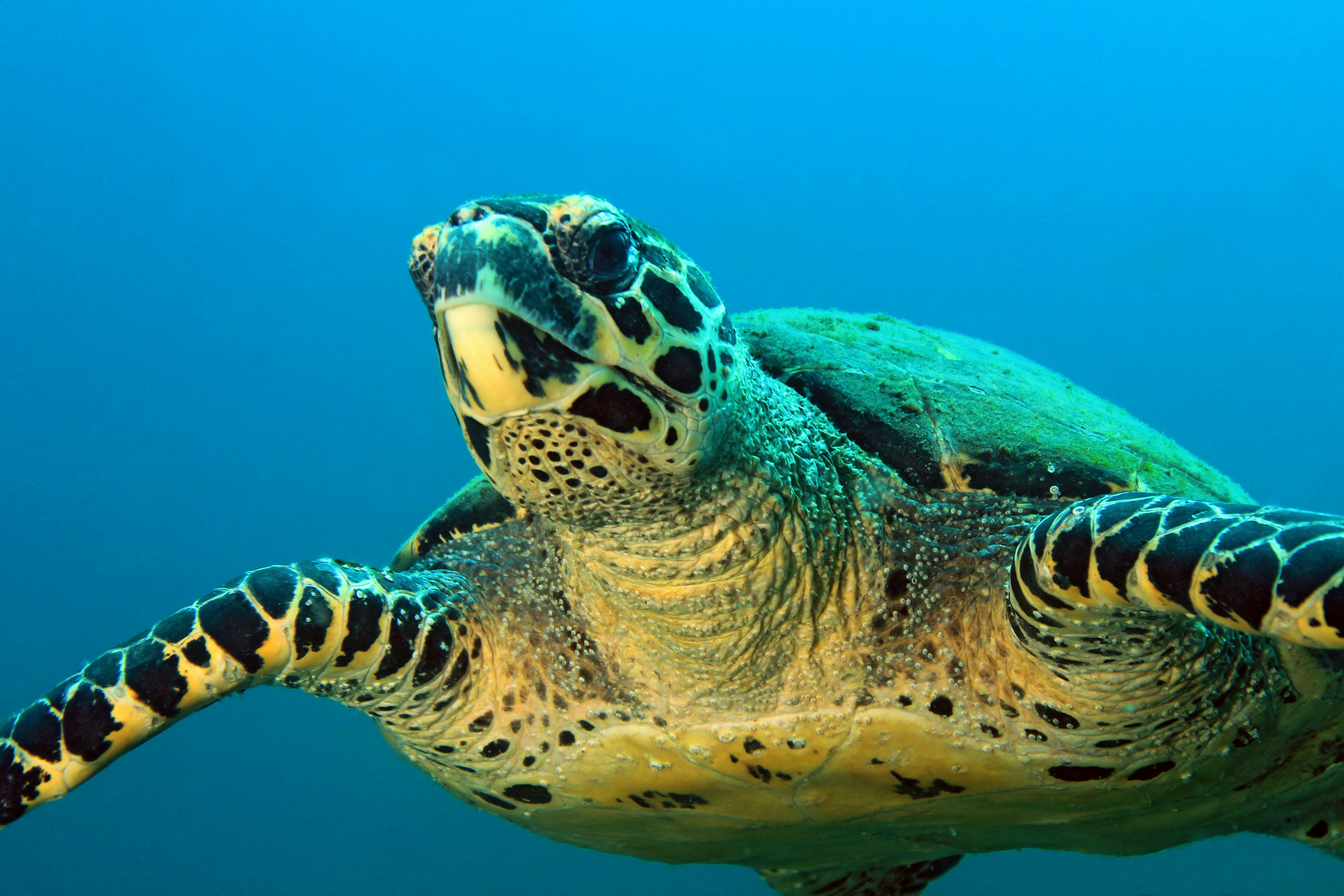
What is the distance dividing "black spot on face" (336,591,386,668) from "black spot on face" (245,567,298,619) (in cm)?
18

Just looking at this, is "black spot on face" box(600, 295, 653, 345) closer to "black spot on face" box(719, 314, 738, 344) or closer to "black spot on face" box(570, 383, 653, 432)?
"black spot on face" box(570, 383, 653, 432)

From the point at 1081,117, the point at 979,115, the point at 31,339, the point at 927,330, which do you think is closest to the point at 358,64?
the point at 31,339

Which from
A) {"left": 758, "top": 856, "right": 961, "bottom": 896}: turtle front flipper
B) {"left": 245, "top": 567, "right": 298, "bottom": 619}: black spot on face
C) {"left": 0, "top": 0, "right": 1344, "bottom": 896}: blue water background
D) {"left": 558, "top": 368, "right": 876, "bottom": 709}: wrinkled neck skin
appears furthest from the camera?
{"left": 0, "top": 0, "right": 1344, "bottom": 896}: blue water background

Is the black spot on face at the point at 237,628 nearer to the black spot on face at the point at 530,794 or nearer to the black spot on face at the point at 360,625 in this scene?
the black spot on face at the point at 360,625

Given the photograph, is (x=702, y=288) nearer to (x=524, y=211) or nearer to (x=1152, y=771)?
(x=524, y=211)

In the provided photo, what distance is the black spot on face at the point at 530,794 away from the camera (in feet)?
10.1

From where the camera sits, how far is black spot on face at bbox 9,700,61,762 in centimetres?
217

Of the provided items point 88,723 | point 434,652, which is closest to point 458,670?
point 434,652

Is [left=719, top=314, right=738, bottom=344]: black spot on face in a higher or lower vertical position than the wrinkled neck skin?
higher

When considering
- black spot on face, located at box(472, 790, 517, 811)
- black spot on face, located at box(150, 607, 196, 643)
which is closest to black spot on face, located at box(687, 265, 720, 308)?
black spot on face, located at box(150, 607, 196, 643)

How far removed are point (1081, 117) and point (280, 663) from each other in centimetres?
7894

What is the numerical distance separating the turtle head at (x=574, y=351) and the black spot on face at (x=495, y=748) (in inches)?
52.2

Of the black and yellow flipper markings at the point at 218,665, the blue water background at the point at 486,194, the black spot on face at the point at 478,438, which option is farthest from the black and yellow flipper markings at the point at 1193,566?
the blue water background at the point at 486,194

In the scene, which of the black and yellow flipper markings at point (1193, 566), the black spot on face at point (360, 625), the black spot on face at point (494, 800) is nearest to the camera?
the black and yellow flipper markings at point (1193, 566)
